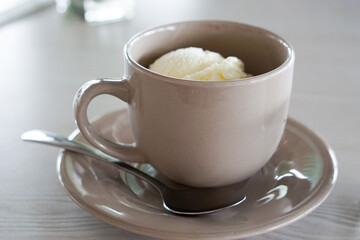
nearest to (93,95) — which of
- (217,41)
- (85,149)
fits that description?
(85,149)

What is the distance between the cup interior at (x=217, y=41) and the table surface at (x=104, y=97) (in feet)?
0.48

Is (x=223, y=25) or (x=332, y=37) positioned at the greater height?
(x=223, y=25)

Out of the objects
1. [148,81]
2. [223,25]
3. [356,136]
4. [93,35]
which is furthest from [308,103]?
[93,35]

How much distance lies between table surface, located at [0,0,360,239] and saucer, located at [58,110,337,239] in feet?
0.10

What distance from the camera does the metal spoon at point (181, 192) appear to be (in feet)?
1.36

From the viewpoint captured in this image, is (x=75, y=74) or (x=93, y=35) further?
(x=93, y=35)

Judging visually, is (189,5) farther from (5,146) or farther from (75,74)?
(5,146)

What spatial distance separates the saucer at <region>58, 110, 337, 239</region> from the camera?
0.36 metres

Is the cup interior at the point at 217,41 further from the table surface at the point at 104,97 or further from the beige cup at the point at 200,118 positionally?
the table surface at the point at 104,97

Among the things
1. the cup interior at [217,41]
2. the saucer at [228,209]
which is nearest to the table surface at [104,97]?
the saucer at [228,209]

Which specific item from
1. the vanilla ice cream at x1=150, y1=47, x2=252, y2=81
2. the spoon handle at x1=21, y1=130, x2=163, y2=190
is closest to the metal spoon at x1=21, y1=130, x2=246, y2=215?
the spoon handle at x1=21, y1=130, x2=163, y2=190

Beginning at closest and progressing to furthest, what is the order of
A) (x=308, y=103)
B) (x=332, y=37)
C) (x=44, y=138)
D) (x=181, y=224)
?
(x=181, y=224)
(x=44, y=138)
(x=308, y=103)
(x=332, y=37)

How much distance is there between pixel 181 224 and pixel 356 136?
0.31 metres

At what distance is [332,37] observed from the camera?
901 mm
